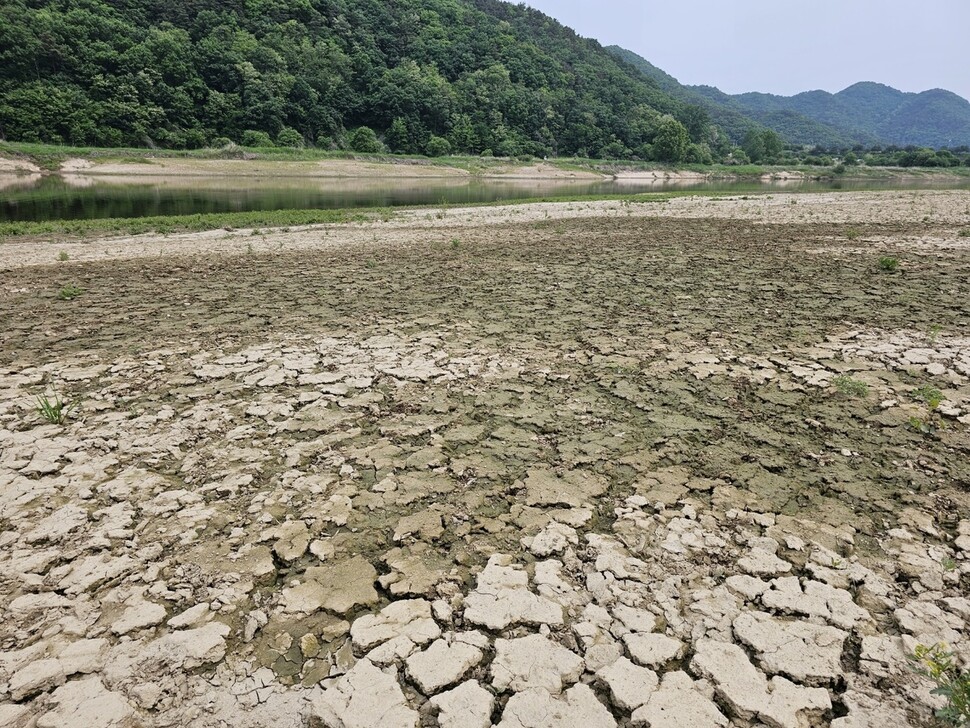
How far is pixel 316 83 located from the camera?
4038 inches

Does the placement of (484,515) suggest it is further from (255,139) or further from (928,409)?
(255,139)

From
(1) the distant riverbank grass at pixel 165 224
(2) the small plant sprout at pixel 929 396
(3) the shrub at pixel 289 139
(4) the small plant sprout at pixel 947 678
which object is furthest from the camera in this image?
(3) the shrub at pixel 289 139

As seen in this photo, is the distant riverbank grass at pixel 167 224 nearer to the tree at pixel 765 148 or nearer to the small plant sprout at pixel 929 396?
the small plant sprout at pixel 929 396

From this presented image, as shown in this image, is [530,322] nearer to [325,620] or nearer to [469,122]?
[325,620]

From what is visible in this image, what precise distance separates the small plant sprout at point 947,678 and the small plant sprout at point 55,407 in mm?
6376

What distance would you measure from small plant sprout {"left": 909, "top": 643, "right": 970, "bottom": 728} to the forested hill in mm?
90776

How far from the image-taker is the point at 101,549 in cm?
323

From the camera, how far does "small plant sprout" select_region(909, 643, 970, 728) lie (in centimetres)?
204

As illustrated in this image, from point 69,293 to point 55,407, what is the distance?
562 centimetres

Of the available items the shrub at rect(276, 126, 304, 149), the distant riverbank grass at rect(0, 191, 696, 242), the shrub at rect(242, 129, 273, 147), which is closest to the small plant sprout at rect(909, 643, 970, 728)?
the distant riverbank grass at rect(0, 191, 696, 242)

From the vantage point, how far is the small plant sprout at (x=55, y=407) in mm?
4652

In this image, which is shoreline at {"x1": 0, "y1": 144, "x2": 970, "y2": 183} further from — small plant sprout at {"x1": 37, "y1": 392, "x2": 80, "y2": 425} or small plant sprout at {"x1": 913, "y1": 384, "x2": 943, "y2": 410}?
small plant sprout at {"x1": 913, "y1": 384, "x2": 943, "y2": 410}

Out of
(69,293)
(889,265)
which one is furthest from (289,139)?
(889,265)

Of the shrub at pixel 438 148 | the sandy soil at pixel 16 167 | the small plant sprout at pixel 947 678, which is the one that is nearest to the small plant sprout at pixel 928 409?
the small plant sprout at pixel 947 678
